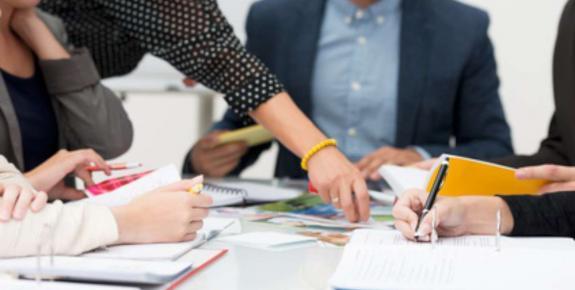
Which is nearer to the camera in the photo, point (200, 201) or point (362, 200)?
point (200, 201)

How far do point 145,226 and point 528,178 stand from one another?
0.68 metres

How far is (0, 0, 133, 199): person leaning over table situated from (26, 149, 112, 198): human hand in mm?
61

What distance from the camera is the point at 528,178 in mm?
1360

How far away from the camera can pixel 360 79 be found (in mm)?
2248

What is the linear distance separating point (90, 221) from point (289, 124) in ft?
2.20

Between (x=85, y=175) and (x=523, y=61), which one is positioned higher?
(x=85, y=175)

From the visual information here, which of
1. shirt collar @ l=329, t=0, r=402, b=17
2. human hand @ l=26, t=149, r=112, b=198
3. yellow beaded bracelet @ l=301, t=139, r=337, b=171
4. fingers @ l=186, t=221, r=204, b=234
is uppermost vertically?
shirt collar @ l=329, t=0, r=402, b=17

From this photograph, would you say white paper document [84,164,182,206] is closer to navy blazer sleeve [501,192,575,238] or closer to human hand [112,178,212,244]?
human hand [112,178,212,244]

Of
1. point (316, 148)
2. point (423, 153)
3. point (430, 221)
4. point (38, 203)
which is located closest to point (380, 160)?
point (423, 153)

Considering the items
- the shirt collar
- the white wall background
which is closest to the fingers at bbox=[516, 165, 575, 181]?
the shirt collar

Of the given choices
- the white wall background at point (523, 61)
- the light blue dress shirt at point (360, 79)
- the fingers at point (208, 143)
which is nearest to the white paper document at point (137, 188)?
the fingers at point (208, 143)

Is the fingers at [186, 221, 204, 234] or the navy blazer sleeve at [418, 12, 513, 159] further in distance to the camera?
the navy blazer sleeve at [418, 12, 513, 159]

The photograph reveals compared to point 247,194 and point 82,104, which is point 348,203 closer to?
point 247,194

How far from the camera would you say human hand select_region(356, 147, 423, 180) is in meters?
1.88
